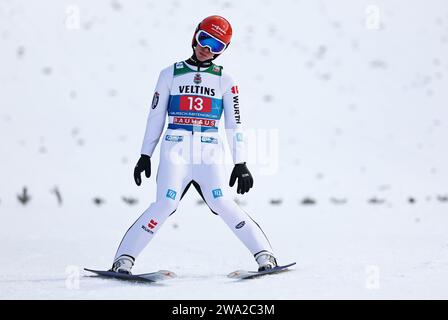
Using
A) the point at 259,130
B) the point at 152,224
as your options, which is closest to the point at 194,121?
the point at 152,224

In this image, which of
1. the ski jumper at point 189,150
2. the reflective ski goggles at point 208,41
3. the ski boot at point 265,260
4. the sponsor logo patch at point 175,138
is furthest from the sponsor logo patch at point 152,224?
the reflective ski goggles at point 208,41

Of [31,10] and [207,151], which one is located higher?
[31,10]

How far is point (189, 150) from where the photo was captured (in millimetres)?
6281

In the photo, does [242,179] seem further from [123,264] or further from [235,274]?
[123,264]

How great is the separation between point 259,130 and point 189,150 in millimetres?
12693

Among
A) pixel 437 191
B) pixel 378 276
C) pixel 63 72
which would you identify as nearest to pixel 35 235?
pixel 378 276

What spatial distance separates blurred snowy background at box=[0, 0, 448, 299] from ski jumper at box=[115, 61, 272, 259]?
53 centimetres

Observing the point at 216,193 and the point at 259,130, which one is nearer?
the point at 216,193

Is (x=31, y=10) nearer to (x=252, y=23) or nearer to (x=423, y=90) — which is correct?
(x=252, y=23)

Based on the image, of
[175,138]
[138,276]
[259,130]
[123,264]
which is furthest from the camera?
[259,130]

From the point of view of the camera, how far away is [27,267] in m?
7.12

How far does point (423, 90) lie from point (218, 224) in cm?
1366

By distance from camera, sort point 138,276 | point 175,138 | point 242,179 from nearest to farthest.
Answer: point 138,276, point 175,138, point 242,179

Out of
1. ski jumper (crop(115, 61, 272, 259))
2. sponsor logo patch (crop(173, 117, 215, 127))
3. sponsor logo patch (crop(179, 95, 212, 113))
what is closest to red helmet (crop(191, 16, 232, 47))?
ski jumper (crop(115, 61, 272, 259))
